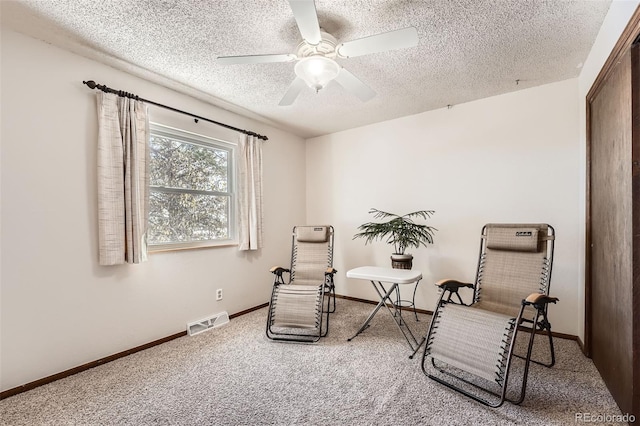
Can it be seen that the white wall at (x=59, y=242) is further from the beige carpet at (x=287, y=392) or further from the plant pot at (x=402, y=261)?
the plant pot at (x=402, y=261)

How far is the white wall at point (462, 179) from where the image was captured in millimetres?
2770

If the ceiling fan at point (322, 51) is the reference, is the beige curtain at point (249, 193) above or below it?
below

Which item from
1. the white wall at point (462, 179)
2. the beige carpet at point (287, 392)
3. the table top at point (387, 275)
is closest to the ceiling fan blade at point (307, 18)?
the table top at point (387, 275)

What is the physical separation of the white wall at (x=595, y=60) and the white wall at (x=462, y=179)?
0.10 metres

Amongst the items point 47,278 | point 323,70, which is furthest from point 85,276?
point 323,70

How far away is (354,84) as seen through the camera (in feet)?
7.03

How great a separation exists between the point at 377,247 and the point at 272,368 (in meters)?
2.21

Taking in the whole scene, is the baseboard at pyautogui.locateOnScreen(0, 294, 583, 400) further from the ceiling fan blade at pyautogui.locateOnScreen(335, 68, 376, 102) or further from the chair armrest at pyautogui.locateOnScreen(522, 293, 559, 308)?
the ceiling fan blade at pyautogui.locateOnScreen(335, 68, 376, 102)

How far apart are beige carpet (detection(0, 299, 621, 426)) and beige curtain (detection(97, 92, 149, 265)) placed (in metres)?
0.93

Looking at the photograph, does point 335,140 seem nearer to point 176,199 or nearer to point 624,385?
point 176,199

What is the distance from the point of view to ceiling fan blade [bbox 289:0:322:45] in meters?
1.38

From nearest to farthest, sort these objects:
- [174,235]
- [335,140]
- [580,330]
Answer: [580,330] → [174,235] → [335,140]

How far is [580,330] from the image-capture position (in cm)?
262

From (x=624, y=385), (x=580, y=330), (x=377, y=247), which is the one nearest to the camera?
(x=624, y=385)
